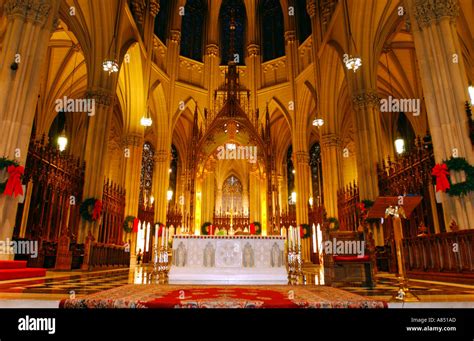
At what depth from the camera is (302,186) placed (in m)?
21.8

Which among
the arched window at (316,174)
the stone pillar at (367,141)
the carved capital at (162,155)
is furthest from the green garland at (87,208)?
the arched window at (316,174)

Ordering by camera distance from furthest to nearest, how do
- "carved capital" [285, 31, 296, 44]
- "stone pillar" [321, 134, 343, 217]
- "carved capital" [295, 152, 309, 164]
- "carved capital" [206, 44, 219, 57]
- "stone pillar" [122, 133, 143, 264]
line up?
"carved capital" [206, 44, 219, 57] < "carved capital" [285, 31, 296, 44] < "carved capital" [295, 152, 309, 164] < "stone pillar" [122, 133, 143, 264] < "stone pillar" [321, 134, 343, 217]

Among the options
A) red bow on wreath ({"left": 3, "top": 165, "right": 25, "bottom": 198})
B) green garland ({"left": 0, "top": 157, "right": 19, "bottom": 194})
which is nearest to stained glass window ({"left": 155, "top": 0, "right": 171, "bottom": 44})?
green garland ({"left": 0, "top": 157, "right": 19, "bottom": 194})

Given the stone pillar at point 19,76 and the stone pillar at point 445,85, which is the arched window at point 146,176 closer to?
the stone pillar at point 19,76

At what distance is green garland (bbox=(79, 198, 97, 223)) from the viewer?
12156mm

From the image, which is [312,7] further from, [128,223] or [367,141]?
[128,223]

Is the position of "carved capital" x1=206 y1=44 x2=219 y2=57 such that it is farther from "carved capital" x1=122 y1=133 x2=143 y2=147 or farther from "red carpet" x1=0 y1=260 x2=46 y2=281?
"red carpet" x1=0 y1=260 x2=46 y2=281

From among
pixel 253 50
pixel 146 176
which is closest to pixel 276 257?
pixel 146 176

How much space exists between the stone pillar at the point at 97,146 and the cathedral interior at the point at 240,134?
0.06 metres

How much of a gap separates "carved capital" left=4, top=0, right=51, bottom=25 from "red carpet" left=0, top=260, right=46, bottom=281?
646 cm

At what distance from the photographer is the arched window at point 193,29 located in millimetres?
26155

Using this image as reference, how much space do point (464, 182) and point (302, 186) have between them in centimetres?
1427
